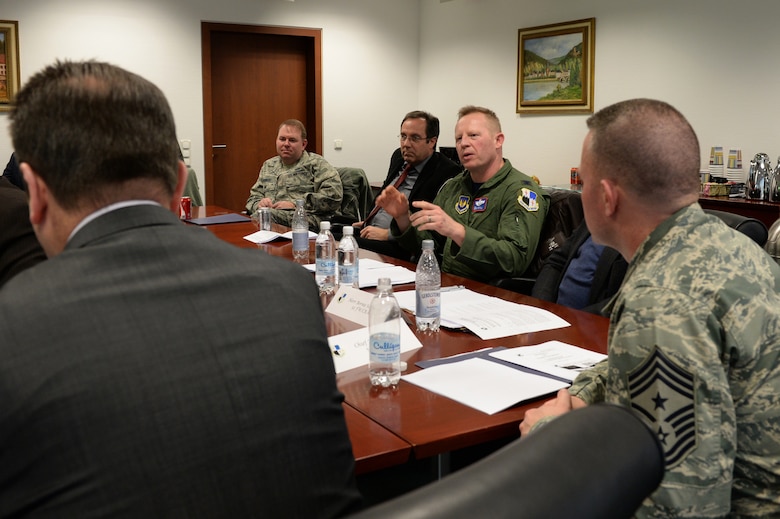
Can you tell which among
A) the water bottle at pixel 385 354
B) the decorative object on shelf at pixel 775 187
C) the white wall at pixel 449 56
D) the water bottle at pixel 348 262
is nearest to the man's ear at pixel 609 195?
the water bottle at pixel 385 354

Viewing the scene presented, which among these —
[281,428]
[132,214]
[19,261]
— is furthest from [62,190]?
[19,261]

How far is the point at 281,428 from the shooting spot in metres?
0.96

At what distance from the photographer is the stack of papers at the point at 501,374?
5.39 feet

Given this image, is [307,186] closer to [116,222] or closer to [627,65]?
[627,65]

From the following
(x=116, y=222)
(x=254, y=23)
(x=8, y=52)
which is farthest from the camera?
(x=254, y=23)

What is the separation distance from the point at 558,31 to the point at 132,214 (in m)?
6.37

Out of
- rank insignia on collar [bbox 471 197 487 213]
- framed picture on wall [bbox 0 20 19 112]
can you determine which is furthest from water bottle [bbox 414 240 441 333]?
framed picture on wall [bbox 0 20 19 112]

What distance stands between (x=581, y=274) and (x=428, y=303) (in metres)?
1.02

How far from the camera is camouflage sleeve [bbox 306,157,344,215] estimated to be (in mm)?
5520

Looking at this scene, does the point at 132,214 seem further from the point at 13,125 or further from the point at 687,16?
Answer: the point at 687,16

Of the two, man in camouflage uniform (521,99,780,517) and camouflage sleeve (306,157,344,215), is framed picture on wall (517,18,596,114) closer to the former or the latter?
camouflage sleeve (306,157,344,215)

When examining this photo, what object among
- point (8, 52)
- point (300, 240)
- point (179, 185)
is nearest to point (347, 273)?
point (300, 240)

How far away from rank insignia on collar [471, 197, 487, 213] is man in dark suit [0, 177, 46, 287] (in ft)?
7.04

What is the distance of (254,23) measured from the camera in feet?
25.0
